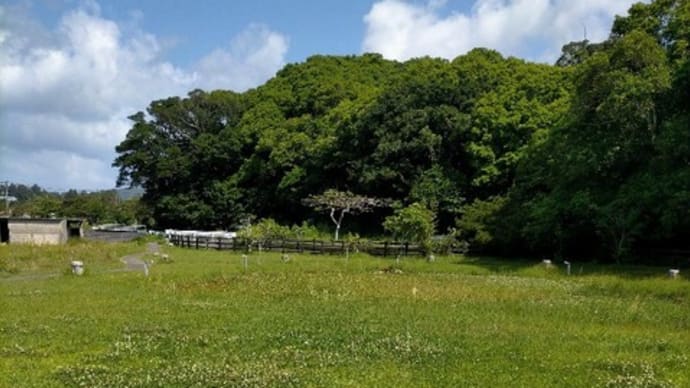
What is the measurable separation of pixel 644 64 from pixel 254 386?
107 ft

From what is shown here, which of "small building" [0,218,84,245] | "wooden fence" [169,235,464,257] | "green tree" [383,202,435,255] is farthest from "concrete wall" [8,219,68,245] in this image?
"green tree" [383,202,435,255]

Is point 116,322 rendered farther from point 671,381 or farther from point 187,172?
point 187,172

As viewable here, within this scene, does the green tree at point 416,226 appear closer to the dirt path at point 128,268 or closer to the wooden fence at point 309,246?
the wooden fence at point 309,246

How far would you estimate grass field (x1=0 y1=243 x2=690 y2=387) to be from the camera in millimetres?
12359

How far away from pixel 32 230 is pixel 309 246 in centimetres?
2672

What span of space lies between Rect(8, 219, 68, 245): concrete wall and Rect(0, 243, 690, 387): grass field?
95.7 feet

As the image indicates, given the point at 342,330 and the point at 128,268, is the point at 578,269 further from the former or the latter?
the point at 128,268

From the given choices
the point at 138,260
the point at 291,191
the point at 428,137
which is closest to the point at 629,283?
the point at 138,260

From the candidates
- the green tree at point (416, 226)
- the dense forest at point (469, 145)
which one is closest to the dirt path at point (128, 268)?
the green tree at point (416, 226)

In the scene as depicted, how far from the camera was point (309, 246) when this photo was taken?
49938 millimetres

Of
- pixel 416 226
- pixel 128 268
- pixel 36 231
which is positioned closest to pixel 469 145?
pixel 416 226

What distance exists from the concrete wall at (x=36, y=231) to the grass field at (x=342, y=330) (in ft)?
95.7

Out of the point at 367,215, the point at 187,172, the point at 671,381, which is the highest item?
the point at 187,172

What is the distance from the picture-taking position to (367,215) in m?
69.3
